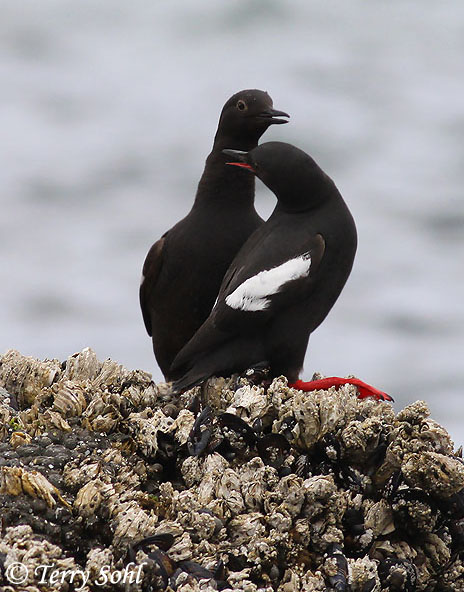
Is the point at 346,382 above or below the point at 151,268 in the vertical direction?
below

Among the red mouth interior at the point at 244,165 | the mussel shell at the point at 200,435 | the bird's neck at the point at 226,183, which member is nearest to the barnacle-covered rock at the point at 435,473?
the mussel shell at the point at 200,435

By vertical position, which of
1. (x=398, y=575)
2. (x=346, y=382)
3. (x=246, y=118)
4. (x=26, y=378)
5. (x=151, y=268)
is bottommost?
(x=398, y=575)

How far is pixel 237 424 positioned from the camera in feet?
13.8

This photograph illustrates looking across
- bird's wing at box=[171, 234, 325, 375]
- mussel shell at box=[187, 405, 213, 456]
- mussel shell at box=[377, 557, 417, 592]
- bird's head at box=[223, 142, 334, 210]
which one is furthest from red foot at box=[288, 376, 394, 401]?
mussel shell at box=[377, 557, 417, 592]

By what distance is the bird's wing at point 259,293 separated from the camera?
5164mm

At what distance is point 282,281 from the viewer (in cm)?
517

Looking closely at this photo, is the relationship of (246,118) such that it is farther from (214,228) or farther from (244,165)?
(214,228)

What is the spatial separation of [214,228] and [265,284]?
0.87 meters

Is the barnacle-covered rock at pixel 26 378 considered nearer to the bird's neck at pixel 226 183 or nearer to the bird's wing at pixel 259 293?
the bird's wing at pixel 259 293

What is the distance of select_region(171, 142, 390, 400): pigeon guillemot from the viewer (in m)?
5.18

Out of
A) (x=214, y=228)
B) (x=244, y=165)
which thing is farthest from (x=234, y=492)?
(x=214, y=228)

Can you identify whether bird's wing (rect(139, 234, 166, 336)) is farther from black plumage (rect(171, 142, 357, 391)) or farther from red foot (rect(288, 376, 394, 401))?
red foot (rect(288, 376, 394, 401))

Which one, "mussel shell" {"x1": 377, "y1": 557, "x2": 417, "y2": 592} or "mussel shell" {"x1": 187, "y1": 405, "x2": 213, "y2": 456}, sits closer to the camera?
"mussel shell" {"x1": 377, "y1": 557, "x2": 417, "y2": 592}

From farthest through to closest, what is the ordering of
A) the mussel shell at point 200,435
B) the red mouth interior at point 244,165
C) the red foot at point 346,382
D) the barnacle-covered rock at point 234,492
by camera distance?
the red mouth interior at point 244,165 → the red foot at point 346,382 → the mussel shell at point 200,435 → the barnacle-covered rock at point 234,492
